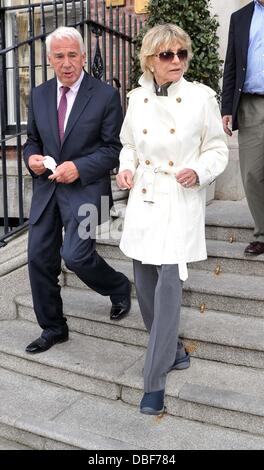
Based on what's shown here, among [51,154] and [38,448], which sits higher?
[51,154]

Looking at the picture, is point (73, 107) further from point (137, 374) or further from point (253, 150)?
point (137, 374)

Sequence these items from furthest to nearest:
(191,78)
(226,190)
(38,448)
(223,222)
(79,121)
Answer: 1. (226,190)
2. (191,78)
3. (223,222)
4. (79,121)
5. (38,448)

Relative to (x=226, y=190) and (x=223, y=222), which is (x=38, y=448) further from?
(x=226, y=190)

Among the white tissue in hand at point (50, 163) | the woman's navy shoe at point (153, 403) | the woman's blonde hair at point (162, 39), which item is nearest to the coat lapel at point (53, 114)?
the white tissue in hand at point (50, 163)

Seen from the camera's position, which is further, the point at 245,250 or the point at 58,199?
the point at 245,250

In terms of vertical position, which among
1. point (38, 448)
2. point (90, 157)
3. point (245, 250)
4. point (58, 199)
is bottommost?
point (38, 448)

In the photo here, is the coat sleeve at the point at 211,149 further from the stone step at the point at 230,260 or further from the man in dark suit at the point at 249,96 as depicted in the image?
the stone step at the point at 230,260

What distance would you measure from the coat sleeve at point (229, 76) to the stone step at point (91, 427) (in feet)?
7.47

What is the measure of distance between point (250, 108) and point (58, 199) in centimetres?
157

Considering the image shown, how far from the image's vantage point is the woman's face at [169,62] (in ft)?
9.79

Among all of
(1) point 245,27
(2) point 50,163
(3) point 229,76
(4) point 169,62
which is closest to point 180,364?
(2) point 50,163

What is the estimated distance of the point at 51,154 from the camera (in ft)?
12.3
